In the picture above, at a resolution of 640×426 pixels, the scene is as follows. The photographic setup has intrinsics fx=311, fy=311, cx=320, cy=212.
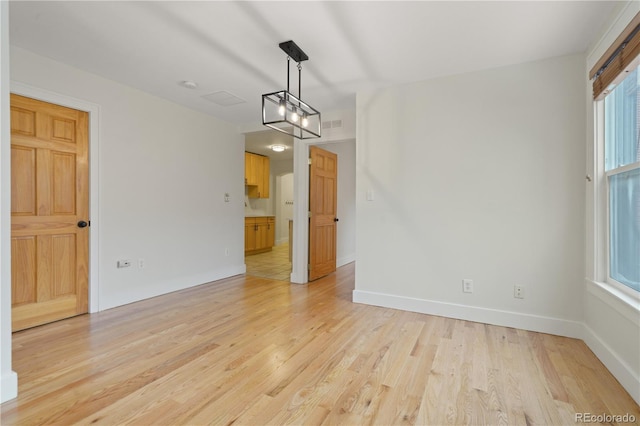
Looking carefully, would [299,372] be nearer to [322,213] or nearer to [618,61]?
[618,61]

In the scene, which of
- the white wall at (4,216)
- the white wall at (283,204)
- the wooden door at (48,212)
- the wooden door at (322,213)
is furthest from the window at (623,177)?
the white wall at (283,204)

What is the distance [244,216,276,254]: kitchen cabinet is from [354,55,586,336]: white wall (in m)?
4.04

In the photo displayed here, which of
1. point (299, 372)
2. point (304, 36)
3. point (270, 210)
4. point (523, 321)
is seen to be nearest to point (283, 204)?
point (270, 210)

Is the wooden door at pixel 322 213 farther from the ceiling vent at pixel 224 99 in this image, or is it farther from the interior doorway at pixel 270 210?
the ceiling vent at pixel 224 99

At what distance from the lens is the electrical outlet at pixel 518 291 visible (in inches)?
113

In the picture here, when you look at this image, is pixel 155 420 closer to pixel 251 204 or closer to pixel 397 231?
pixel 397 231

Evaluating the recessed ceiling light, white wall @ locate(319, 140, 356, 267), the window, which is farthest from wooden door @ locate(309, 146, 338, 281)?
the window

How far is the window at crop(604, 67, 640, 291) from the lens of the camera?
1.93 m

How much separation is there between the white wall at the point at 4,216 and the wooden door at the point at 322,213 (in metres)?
3.33

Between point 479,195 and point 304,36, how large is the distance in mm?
2148

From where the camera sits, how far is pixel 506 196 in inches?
115

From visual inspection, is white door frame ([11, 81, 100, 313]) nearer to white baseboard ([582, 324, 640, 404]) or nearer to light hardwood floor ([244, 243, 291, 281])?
light hardwood floor ([244, 243, 291, 281])

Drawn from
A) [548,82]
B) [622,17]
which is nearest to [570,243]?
[548,82]

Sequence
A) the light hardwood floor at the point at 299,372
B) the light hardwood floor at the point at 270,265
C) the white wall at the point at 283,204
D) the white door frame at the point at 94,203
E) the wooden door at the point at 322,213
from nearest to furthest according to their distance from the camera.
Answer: the light hardwood floor at the point at 299,372 < the white door frame at the point at 94,203 < the wooden door at the point at 322,213 < the light hardwood floor at the point at 270,265 < the white wall at the point at 283,204
